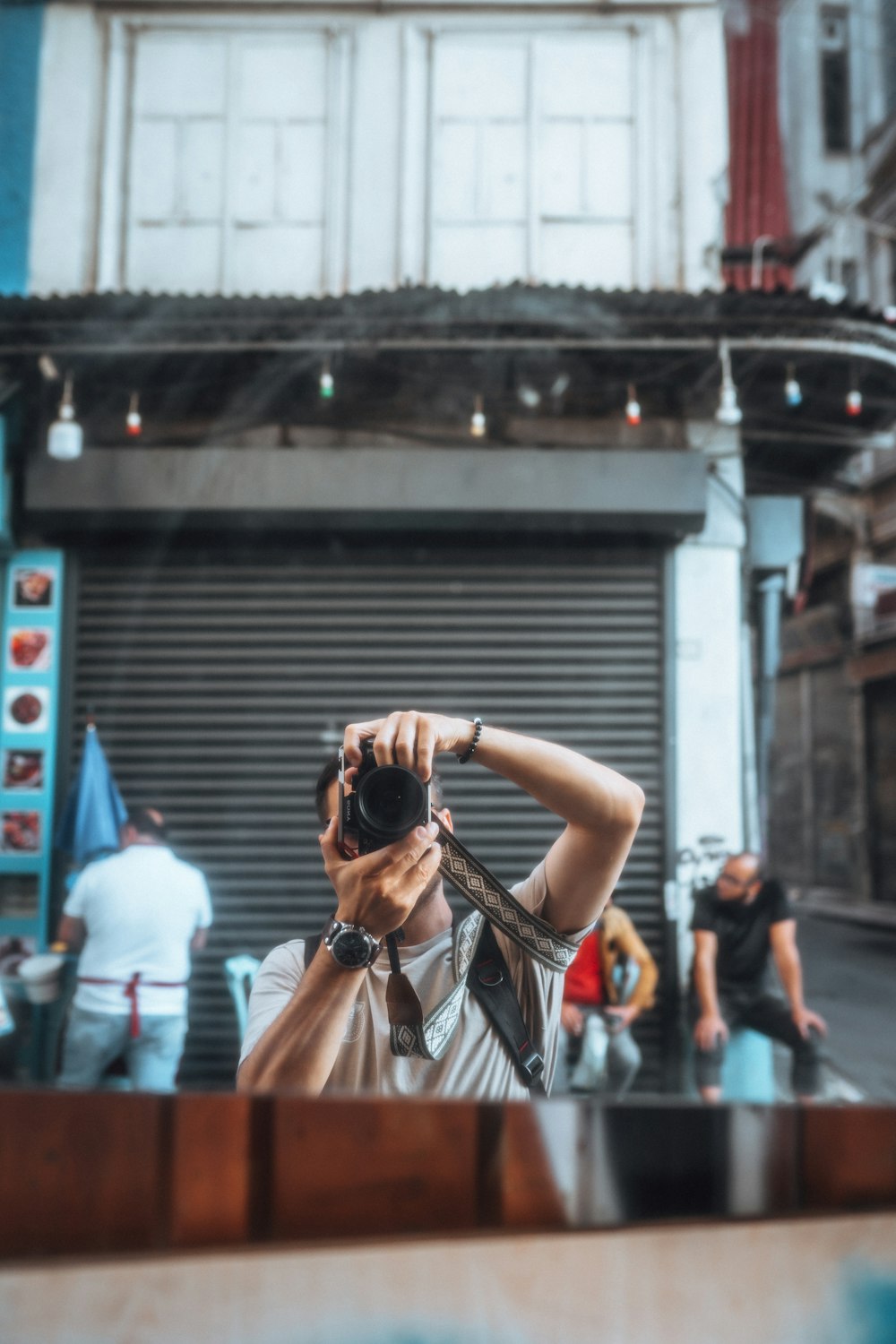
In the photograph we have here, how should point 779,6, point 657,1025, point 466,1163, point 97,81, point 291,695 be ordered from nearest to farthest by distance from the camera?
point 466,1163, point 657,1025, point 291,695, point 97,81, point 779,6

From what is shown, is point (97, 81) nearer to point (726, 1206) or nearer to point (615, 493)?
point (615, 493)

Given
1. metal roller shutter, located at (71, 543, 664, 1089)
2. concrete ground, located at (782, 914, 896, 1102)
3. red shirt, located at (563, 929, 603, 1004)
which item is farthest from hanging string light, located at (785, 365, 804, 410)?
concrete ground, located at (782, 914, 896, 1102)

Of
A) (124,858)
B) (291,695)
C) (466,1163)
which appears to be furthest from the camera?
(291,695)

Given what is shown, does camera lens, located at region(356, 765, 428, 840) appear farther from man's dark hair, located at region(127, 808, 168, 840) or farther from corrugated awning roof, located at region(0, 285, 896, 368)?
corrugated awning roof, located at region(0, 285, 896, 368)

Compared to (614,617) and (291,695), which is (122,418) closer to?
(291,695)

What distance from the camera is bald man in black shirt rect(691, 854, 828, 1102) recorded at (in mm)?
5078

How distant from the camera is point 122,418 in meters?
6.30

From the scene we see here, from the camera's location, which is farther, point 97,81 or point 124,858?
point 97,81

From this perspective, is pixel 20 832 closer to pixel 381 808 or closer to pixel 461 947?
pixel 461 947

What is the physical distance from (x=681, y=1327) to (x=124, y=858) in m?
4.32

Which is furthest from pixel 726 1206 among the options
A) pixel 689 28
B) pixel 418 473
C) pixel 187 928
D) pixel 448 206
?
pixel 689 28

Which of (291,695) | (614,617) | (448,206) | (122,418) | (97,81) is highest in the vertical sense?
(97,81)

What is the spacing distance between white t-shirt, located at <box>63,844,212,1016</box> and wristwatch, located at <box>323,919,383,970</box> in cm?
347

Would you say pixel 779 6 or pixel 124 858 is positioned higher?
pixel 779 6
